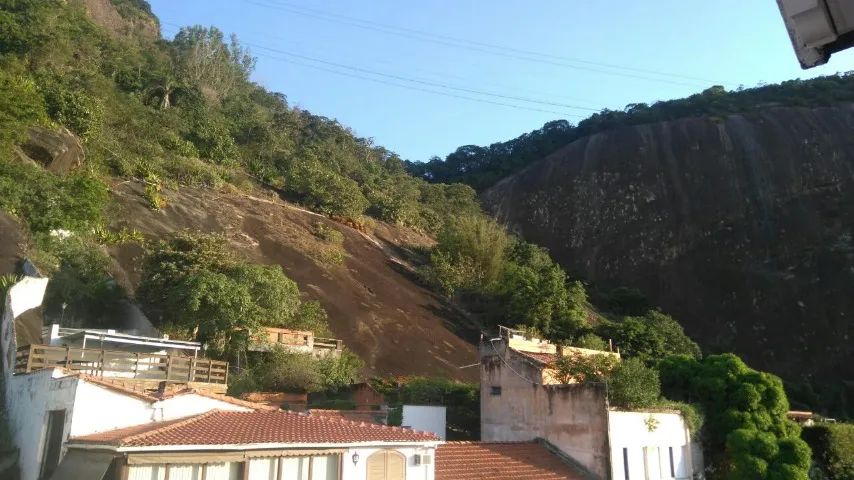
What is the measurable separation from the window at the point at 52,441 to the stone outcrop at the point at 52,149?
62.7ft

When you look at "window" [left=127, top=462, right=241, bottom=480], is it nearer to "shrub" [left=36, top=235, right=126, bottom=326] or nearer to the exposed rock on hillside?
"shrub" [left=36, top=235, right=126, bottom=326]

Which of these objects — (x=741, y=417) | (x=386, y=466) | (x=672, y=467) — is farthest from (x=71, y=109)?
(x=741, y=417)

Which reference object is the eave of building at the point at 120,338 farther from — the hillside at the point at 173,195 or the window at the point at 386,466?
the window at the point at 386,466

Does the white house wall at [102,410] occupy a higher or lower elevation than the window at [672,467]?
higher

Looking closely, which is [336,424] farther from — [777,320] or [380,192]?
[777,320]

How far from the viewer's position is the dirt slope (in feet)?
91.1

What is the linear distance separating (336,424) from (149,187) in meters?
23.0

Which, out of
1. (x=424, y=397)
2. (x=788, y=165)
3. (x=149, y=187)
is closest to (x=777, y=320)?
(x=788, y=165)

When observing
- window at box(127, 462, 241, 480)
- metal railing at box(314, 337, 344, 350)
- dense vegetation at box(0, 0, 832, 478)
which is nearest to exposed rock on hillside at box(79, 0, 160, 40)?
dense vegetation at box(0, 0, 832, 478)

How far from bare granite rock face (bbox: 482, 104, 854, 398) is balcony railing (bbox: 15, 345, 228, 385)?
4316 cm

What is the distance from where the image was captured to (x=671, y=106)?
7394 centimetres

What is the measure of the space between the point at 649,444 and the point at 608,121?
63500 mm

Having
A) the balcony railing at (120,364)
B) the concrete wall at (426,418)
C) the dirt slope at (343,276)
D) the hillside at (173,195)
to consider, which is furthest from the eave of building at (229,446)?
the dirt slope at (343,276)

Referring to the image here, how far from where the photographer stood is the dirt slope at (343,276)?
2777 cm
